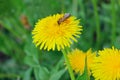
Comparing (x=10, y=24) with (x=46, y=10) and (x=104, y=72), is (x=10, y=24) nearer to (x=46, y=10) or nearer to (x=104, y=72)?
(x=46, y=10)

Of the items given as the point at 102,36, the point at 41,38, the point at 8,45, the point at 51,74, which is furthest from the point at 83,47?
the point at 41,38

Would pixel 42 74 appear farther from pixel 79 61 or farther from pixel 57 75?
pixel 79 61

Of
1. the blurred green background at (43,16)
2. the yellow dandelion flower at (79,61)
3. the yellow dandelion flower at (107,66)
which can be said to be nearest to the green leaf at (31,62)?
the blurred green background at (43,16)

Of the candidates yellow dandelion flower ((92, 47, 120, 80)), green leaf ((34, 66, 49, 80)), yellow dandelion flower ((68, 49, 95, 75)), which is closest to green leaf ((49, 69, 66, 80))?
green leaf ((34, 66, 49, 80))

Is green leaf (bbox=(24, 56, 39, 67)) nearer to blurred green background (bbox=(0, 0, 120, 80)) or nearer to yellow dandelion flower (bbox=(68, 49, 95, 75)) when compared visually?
blurred green background (bbox=(0, 0, 120, 80))

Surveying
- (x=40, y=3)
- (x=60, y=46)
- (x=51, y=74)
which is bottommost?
(x=51, y=74)
